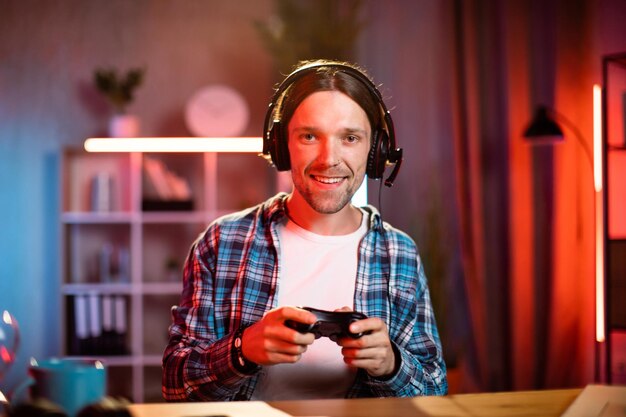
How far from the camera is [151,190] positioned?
472 cm

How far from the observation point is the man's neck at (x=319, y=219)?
A: 1639 millimetres

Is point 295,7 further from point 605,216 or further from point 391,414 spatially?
point 391,414

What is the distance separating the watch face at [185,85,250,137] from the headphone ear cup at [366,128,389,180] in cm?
339

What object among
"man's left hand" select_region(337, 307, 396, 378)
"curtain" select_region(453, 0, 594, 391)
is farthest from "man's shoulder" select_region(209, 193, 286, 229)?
"curtain" select_region(453, 0, 594, 391)

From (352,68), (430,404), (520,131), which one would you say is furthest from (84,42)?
(430,404)

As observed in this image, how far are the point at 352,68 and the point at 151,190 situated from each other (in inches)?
131

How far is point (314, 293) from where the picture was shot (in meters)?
1.57

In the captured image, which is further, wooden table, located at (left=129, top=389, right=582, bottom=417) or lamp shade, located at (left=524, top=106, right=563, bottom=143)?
lamp shade, located at (left=524, top=106, right=563, bottom=143)

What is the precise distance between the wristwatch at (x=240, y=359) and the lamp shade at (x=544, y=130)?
265 centimetres

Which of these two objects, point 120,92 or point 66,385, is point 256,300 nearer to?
point 66,385

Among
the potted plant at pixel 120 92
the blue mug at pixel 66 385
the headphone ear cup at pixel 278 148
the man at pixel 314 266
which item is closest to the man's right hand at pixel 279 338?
the man at pixel 314 266

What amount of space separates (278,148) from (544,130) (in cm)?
235

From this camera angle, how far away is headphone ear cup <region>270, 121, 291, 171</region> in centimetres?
161

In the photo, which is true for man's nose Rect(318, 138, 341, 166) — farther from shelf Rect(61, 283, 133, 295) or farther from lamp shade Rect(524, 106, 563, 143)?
shelf Rect(61, 283, 133, 295)
